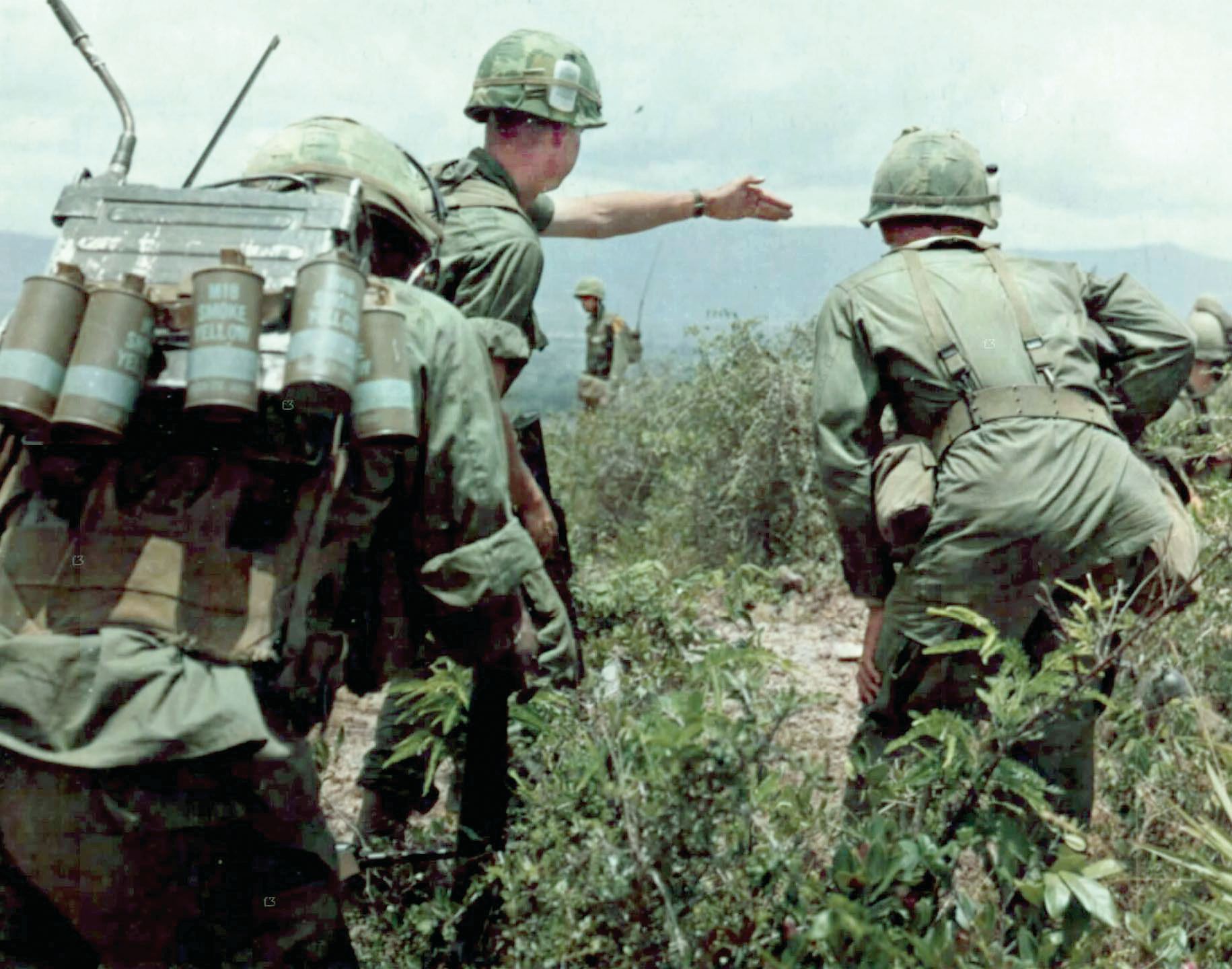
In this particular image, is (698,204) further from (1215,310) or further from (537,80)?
(1215,310)

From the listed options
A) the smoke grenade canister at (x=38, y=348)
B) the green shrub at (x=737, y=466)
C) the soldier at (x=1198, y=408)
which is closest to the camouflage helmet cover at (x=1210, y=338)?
the soldier at (x=1198, y=408)

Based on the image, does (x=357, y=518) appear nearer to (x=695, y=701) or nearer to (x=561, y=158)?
(x=695, y=701)

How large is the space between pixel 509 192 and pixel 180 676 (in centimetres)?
215

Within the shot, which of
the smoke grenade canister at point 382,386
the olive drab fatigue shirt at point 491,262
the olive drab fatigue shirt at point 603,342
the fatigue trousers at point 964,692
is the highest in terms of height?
the olive drab fatigue shirt at point 491,262

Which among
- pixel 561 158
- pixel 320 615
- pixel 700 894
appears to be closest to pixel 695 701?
pixel 700 894

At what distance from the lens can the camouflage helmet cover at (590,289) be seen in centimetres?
1681

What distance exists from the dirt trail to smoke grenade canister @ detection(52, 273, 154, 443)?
4.67 ft

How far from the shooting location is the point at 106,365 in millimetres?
1948

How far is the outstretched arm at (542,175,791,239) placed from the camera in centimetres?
478

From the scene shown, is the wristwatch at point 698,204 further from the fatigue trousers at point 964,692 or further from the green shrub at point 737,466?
the green shrub at point 737,466

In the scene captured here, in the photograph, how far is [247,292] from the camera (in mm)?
2000

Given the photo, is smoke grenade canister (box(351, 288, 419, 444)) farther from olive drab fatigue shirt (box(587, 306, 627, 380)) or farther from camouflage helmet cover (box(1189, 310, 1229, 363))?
olive drab fatigue shirt (box(587, 306, 627, 380))

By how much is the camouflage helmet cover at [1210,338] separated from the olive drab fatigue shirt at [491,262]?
5491 mm

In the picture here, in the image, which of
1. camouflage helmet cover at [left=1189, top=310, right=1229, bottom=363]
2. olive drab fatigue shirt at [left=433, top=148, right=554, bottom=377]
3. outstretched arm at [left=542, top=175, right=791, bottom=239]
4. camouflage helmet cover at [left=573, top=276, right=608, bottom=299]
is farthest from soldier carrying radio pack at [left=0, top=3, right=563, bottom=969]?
camouflage helmet cover at [left=573, top=276, right=608, bottom=299]
